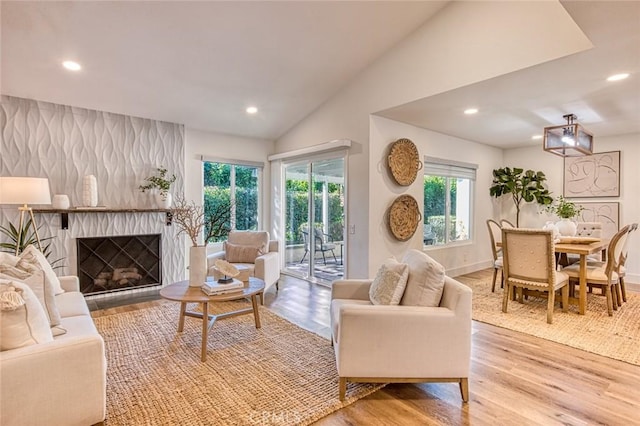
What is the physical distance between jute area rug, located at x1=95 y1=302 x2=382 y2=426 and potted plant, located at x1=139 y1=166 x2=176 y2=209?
194 cm

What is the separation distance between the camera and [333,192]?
5.30 m

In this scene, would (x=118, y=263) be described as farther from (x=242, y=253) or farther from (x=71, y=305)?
(x=71, y=305)

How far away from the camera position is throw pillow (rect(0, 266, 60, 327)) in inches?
85.1

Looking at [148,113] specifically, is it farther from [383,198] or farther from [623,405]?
[623,405]

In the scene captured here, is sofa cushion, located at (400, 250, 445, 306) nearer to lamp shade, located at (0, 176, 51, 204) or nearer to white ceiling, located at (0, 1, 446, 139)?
white ceiling, located at (0, 1, 446, 139)

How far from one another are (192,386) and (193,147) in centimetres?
407

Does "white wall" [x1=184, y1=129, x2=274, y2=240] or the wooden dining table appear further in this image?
"white wall" [x1=184, y1=129, x2=274, y2=240]

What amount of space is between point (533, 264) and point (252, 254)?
11.5 feet

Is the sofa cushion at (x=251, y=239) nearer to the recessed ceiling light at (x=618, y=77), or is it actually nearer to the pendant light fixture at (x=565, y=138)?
the pendant light fixture at (x=565, y=138)

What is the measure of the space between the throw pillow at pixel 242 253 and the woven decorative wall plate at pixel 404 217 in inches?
76.5

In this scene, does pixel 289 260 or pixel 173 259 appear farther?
pixel 289 260

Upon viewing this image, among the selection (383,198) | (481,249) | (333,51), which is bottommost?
(481,249)

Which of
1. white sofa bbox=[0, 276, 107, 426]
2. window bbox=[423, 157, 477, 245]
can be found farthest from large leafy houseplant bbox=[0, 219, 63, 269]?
window bbox=[423, 157, 477, 245]

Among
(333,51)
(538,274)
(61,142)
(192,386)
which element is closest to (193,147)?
(61,142)
